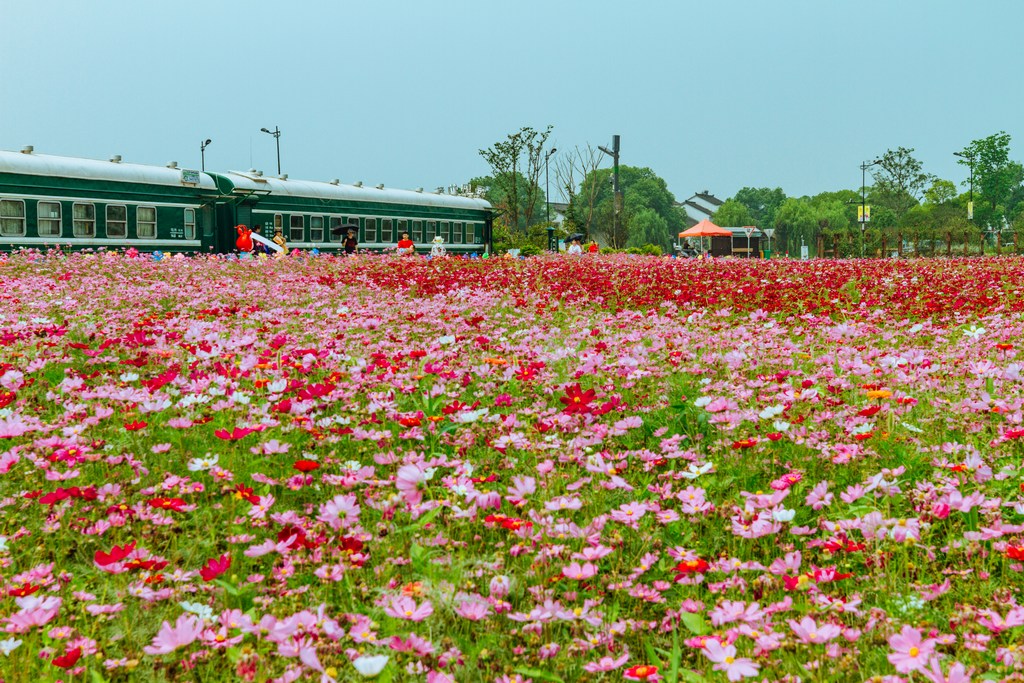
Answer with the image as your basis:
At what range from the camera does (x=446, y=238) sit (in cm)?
3397

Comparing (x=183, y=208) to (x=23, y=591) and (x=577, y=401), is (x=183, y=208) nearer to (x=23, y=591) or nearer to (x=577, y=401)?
(x=577, y=401)

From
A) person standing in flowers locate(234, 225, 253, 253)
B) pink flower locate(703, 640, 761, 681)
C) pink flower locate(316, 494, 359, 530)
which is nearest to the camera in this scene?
pink flower locate(703, 640, 761, 681)

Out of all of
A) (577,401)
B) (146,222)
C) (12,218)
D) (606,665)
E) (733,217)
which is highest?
(733,217)

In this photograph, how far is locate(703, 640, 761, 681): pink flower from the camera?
184 cm

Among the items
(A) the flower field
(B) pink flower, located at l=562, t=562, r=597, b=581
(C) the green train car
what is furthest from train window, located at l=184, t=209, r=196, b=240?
(B) pink flower, located at l=562, t=562, r=597, b=581

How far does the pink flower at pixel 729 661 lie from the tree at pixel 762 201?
17528cm

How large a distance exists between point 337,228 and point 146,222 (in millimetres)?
7202

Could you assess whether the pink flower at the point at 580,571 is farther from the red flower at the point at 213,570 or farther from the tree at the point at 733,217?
the tree at the point at 733,217

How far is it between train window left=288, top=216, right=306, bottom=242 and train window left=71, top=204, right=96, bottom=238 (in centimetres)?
695

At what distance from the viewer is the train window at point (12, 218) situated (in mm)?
18156

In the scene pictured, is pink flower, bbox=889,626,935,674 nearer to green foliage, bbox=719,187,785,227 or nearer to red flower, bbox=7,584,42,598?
red flower, bbox=7,584,42,598

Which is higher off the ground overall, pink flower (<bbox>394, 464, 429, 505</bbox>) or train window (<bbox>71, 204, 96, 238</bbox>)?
train window (<bbox>71, 204, 96, 238</bbox>)

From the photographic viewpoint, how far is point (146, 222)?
2162cm

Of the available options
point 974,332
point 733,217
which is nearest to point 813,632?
point 974,332
